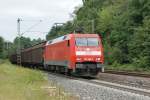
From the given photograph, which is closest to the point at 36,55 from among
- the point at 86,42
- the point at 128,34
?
the point at 128,34

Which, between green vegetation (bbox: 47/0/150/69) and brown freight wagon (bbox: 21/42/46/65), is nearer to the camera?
green vegetation (bbox: 47/0/150/69)

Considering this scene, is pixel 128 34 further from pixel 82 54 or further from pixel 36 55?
pixel 82 54

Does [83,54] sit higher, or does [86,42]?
[86,42]

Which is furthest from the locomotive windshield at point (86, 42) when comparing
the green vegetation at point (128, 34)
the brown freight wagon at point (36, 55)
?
the brown freight wagon at point (36, 55)

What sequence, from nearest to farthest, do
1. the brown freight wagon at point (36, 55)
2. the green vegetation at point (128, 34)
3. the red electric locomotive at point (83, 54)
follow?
the red electric locomotive at point (83, 54)
the green vegetation at point (128, 34)
the brown freight wagon at point (36, 55)

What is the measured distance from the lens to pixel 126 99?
698 inches

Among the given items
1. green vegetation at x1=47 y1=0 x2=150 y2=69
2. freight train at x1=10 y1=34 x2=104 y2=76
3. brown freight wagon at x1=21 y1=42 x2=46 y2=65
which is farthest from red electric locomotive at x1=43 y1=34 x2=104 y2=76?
brown freight wagon at x1=21 y1=42 x2=46 y2=65

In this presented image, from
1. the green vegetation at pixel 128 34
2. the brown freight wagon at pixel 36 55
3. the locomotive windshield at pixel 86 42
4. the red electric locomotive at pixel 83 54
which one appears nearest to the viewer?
the red electric locomotive at pixel 83 54

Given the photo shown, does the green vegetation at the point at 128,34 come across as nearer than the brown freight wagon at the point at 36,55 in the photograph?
Yes

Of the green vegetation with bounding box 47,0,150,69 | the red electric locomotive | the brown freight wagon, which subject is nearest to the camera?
the red electric locomotive

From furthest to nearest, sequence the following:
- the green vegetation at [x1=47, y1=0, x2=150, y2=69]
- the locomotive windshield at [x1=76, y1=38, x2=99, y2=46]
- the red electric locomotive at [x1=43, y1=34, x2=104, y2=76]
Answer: the green vegetation at [x1=47, y1=0, x2=150, y2=69] → the locomotive windshield at [x1=76, y1=38, x2=99, y2=46] → the red electric locomotive at [x1=43, y1=34, x2=104, y2=76]

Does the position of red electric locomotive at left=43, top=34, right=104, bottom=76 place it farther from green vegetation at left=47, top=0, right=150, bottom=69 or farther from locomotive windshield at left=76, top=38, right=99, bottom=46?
green vegetation at left=47, top=0, right=150, bottom=69

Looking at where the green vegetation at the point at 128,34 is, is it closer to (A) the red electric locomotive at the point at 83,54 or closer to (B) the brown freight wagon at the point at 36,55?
(B) the brown freight wagon at the point at 36,55

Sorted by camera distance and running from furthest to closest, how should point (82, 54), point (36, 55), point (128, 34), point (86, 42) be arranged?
point (128, 34) < point (36, 55) < point (86, 42) < point (82, 54)
